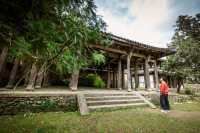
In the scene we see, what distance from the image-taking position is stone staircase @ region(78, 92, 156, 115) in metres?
6.14

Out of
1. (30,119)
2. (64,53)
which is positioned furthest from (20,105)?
(64,53)

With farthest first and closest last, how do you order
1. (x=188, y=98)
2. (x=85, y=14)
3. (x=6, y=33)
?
(x=188, y=98), (x=85, y=14), (x=6, y=33)

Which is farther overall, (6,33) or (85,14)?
(85,14)

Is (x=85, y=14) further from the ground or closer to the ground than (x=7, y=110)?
further from the ground

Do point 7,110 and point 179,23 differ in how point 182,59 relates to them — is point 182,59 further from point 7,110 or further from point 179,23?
point 7,110

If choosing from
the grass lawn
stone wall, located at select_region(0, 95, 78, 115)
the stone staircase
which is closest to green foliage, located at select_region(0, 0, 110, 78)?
the grass lawn

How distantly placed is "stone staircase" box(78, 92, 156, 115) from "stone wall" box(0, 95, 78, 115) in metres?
0.61

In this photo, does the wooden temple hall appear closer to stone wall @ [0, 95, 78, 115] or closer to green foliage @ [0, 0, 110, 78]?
stone wall @ [0, 95, 78, 115]

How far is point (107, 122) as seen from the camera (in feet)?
15.6

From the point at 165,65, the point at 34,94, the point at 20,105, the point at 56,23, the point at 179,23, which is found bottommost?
the point at 20,105

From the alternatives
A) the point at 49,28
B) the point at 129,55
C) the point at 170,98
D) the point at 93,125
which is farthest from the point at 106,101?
the point at 170,98

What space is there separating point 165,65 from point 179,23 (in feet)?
33.5

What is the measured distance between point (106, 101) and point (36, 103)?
3.10 metres

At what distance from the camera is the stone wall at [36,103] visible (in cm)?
563
